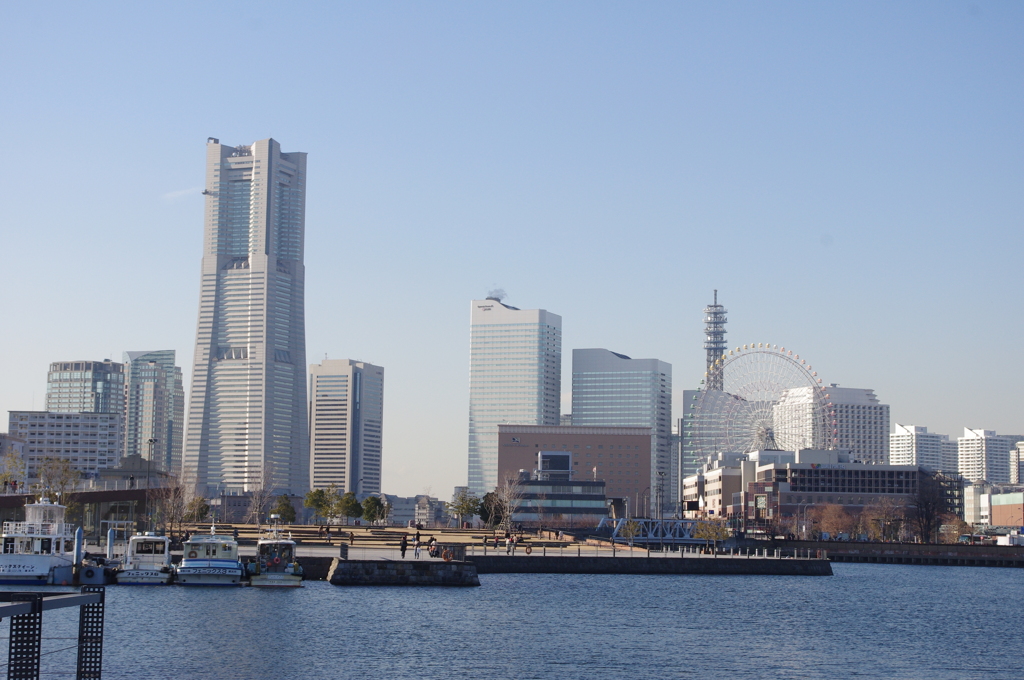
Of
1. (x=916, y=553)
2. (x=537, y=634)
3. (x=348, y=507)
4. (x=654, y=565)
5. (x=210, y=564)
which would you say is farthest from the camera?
(x=348, y=507)

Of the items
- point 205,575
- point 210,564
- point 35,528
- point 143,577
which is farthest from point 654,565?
point 35,528

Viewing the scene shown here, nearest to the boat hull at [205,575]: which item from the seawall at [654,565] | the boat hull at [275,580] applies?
the boat hull at [275,580]

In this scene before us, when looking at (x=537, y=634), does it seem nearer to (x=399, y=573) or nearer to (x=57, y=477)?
(x=399, y=573)

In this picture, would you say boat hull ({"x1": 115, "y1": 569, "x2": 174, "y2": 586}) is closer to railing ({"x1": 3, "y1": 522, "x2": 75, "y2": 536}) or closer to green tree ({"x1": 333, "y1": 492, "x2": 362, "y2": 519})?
railing ({"x1": 3, "y1": 522, "x2": 75, "y2": 536})

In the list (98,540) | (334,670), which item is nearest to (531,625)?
(334,670)

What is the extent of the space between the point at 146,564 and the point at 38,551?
9.81 meters

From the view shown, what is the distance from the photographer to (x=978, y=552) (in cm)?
17912

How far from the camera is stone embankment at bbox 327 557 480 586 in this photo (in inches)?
3433

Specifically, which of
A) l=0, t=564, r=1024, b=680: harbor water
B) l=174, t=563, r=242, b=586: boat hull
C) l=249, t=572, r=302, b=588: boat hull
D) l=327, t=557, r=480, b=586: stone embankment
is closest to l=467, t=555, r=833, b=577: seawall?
l=0, t=564, r=1024, b=680: harbor water

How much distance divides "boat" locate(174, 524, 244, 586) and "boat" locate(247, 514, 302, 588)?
1.28 meters

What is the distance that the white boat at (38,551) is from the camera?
2923 inches

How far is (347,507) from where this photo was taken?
191500 millimetres

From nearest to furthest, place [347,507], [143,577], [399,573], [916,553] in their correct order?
1. [143,577]
2. [399,573]
3. [916,553]
4. [347,507]

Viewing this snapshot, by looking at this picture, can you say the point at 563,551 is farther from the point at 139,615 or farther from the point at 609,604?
the point at 139,615
